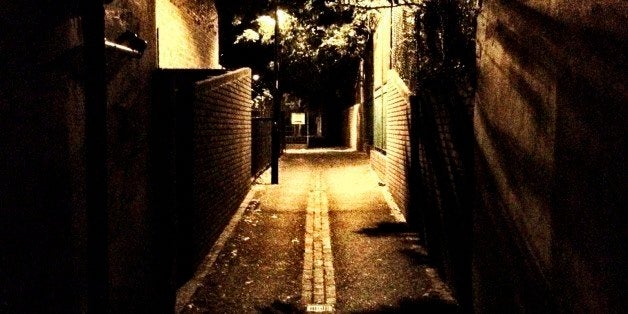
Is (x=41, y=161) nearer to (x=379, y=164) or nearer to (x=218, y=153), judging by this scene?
(x=218, y=153)

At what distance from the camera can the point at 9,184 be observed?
3123 millimetres

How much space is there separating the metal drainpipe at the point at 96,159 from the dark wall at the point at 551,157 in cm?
307

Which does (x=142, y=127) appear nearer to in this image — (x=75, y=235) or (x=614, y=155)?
(x=75, y=235)

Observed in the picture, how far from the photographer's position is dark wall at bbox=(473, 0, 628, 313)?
273 cm

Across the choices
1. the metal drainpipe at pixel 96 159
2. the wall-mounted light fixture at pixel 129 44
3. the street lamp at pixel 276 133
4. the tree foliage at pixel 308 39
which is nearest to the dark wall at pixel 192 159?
the wall-mounted light fixture at pixel 129 44

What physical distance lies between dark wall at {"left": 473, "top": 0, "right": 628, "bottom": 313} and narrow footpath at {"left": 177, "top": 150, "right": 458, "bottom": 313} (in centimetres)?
159

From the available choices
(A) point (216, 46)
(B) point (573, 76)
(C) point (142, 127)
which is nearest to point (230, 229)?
(C) point (142, 127)

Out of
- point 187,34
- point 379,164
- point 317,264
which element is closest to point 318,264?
point 317,264

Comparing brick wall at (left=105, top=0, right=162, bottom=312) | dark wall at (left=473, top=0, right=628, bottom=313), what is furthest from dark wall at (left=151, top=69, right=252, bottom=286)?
dark wall at (left=473, top=0, right=628, bottom=313)

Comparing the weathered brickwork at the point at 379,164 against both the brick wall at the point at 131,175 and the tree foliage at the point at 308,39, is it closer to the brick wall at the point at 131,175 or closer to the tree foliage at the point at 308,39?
the tree foliage at the point at 308,39

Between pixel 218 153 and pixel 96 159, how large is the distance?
5301mm

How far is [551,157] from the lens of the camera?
3.56 metres

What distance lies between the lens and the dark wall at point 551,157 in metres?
2.73

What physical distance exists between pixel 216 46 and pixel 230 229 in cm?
1068
